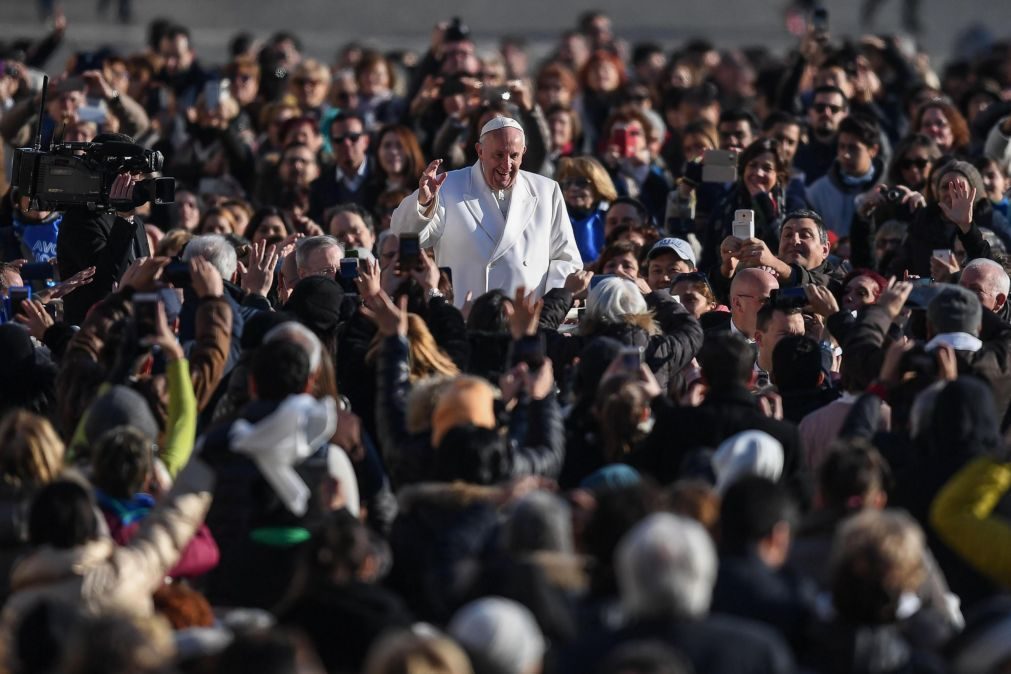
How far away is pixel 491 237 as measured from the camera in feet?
34.8

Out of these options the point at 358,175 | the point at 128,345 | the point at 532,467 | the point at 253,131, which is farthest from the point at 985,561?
the point at 253,131

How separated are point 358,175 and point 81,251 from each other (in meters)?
3.64

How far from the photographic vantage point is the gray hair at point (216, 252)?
9.34 m

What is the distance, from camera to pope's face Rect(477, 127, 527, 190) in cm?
1035

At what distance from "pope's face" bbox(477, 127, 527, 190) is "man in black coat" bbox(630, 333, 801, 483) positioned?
2.97m

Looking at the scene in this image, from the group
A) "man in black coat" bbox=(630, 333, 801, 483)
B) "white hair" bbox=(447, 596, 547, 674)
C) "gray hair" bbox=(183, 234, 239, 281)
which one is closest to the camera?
"white hair" bbox=(447, 596, 547, 674)

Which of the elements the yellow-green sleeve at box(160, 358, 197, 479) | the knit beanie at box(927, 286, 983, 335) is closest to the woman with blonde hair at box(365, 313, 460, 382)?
the yellow-green sleeve at box(160, 358, 197, 479)

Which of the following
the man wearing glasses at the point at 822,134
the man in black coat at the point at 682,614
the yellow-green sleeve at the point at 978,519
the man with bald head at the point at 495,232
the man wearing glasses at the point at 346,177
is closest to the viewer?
the man in black coat at the point at 682,614

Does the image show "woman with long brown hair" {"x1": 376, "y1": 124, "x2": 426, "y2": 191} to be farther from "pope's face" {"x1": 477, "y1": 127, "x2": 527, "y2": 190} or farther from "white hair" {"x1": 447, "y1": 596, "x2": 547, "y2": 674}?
"white hair" {"x1": 447, "y1": 596, "x2": 547, "y2": 674}

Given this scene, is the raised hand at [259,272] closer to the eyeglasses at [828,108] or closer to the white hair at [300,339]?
the white hair at [300,339]

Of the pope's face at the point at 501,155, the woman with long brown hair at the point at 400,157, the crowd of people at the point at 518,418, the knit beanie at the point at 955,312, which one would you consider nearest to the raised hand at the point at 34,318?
the crowd of people at the point at 518,418

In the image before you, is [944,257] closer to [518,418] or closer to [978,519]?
[518,418]

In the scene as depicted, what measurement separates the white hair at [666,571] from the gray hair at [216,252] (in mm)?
4119

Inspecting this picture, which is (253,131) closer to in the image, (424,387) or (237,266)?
(237,266)
